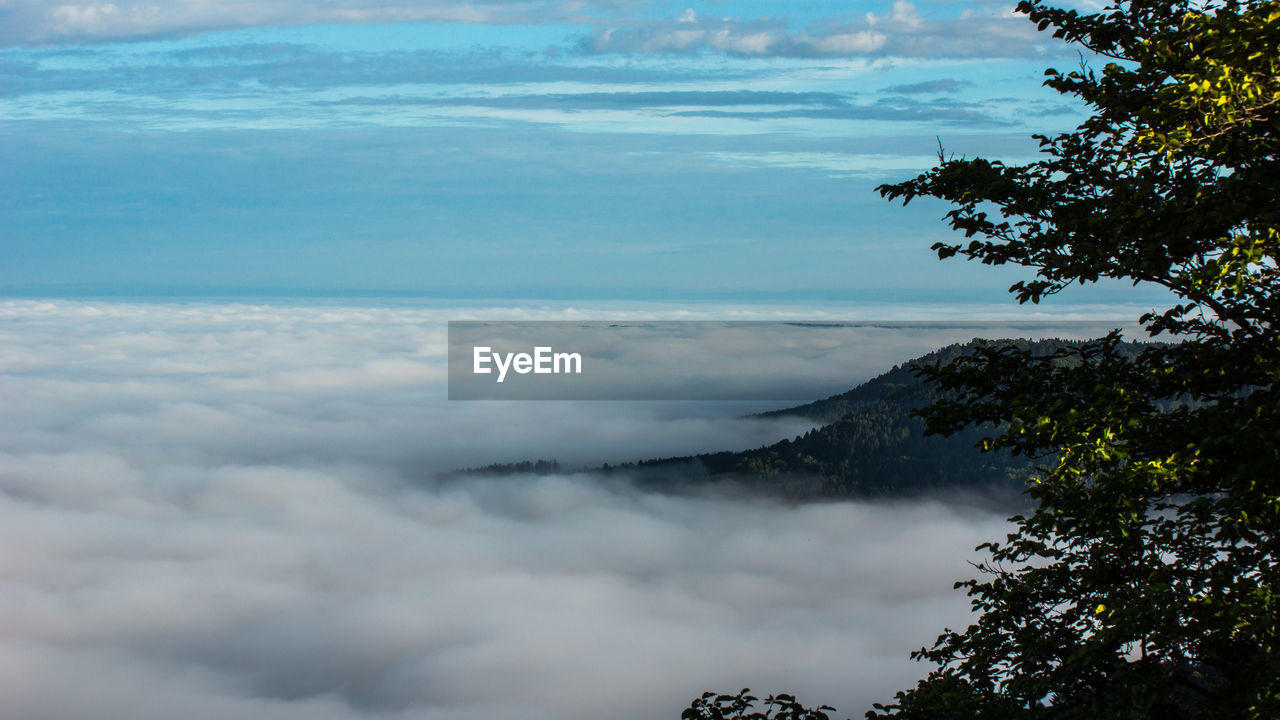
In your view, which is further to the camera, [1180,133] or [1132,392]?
[1132,392]

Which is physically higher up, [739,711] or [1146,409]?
[1146,409]

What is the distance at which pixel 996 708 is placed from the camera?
10914 millimetres

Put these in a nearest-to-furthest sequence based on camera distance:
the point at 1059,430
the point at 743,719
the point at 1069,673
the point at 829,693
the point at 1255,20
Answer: the point at 1255,20, the point at 1059,430, the point at 1069,673, the point at 743,719, the point at 829,693

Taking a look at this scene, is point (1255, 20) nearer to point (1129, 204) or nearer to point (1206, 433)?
point (1129, 204)

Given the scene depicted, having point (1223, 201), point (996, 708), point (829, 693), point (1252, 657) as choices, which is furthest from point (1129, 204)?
point (829, 693)

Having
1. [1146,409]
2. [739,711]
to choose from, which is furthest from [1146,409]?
[739,711]

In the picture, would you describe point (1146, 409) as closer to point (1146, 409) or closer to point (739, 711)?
point (1146, 409)

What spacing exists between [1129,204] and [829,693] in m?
201

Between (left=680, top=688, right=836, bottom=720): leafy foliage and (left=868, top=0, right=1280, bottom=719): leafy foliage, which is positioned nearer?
(left=868, top=0, right=1280, bottom=719): leafy foliage

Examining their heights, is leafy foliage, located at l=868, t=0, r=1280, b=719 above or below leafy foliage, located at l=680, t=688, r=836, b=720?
above

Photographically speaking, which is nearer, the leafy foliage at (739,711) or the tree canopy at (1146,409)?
the tree canopy at (1146,409)

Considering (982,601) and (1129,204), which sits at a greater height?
(1129,204)

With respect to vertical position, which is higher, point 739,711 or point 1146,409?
point 1146,409

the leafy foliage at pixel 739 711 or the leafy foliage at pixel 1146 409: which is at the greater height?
the leafy foliage at pixel 1146 409
